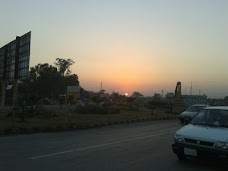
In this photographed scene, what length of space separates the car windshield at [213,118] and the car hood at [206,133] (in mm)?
375

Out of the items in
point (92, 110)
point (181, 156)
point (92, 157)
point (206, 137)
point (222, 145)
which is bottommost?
point (92, 157)

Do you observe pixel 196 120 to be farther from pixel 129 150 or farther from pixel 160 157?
pixel 129 150

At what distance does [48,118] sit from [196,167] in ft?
55.7

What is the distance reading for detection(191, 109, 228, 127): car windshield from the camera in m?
10.1

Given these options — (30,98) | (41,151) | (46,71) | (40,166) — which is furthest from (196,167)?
(46,71)

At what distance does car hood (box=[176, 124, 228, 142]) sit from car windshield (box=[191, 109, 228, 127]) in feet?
1.23

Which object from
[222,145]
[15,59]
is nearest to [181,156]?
[222,145]

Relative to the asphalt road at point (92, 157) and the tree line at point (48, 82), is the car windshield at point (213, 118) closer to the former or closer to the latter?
the asphalt road at point (92, 157)

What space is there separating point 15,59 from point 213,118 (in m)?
31.0

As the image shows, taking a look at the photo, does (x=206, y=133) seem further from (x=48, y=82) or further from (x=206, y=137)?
(x=48, y=82)

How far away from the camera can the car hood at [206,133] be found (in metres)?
8.96

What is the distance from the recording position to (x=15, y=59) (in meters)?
38.7

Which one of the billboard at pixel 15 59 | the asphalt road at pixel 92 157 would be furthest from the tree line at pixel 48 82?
the asphalt road at pixel 92 157

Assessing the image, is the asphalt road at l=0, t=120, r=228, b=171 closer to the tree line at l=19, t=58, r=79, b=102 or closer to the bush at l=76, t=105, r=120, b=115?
the bush at l=76, t=105, r=120, b=115
